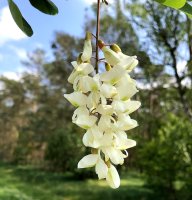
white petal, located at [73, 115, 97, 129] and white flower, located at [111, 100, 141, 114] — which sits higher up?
white flower, located at [111, 100, 141, 114]

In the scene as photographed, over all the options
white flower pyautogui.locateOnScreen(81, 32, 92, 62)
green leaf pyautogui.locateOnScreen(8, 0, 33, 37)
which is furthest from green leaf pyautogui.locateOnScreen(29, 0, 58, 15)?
white flower pyautogui.locateOnScreen(81, 32, 92, 62)

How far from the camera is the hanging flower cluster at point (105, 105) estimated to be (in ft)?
2.23

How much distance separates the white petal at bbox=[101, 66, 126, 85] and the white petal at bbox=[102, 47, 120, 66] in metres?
0.01

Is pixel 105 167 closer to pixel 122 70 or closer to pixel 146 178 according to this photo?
pixel 122 70

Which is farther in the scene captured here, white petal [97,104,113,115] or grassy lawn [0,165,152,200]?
grassy lawn [0,165,152,200]

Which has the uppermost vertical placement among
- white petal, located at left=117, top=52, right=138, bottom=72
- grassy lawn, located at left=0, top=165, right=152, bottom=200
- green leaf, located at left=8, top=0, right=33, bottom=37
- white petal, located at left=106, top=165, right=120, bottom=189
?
grassy lawn, located at left=0, top=165, right=152, bottom=200

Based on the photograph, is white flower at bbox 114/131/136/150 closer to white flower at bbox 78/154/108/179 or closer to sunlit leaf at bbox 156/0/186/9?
white flower at bbox 78/154/108/179

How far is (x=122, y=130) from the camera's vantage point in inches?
27.8

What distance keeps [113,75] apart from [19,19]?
283mm

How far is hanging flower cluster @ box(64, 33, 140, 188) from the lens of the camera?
679 millimetres

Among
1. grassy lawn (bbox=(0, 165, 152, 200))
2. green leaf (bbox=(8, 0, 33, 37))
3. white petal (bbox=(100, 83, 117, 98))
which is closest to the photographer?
white petal (bbox=(100, 83, 117, 98))

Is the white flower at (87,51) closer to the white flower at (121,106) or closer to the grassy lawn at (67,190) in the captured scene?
the white flower at (121,106)

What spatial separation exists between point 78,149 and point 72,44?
9320 mm

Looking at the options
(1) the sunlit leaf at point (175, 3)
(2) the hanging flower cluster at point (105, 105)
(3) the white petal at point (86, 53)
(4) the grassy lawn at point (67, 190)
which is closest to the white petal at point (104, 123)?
(2) the hanging flower cluster at point (105, 105)
